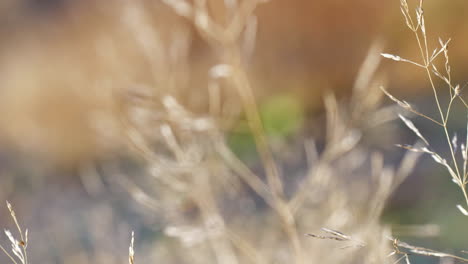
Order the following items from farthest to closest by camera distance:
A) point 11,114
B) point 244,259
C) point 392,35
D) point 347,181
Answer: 1. point 11,114
2. point 392,35
3. point 347,181
4. point 244,259

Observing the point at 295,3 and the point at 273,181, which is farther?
the point at 295,3

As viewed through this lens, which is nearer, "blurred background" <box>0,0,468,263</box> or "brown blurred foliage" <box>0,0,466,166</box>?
"blurred background" <box>0,0,468,263</box>

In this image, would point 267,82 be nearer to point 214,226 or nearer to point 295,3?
point 295,3

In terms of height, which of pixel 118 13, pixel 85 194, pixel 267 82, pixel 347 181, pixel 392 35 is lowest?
pixel 85 194

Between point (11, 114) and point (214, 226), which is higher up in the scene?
point (214, 226)

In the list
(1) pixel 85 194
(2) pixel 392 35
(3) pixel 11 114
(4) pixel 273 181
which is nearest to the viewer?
(4) pixel 273 181

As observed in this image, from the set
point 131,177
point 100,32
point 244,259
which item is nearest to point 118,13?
point 100,32

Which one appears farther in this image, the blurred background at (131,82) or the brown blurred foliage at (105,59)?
A: the brown blurred foliage at (105,59)

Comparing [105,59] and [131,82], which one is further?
[105,59]
